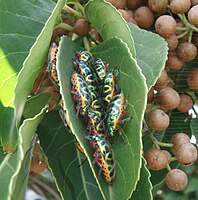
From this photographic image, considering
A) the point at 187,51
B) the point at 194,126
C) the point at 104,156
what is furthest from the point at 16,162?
the point at 194,126

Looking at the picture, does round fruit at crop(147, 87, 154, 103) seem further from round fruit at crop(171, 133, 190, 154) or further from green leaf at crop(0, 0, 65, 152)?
green leaf at crop(0, 0, 65, 152)

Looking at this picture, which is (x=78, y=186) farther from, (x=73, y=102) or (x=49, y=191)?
(x=49, y=191)

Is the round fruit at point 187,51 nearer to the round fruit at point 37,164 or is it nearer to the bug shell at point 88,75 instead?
the bug shell at point 88,75

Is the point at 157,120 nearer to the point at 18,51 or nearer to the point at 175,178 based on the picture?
the point at 175,178

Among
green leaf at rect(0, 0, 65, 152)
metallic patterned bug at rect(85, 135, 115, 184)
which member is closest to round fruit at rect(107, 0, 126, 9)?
green leaf at rect(0, 0, 65, 152)

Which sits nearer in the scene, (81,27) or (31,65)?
(31,65)

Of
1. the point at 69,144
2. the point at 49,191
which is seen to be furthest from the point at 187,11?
the point at 49,191
